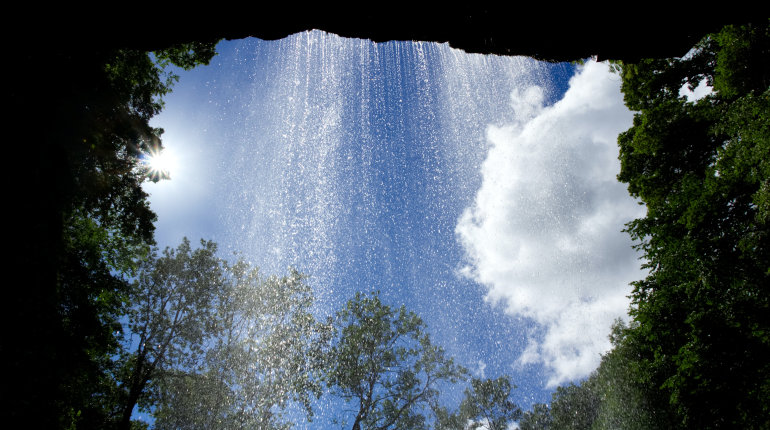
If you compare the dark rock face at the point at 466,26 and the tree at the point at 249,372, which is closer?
the dark rock face at the point at 466,26

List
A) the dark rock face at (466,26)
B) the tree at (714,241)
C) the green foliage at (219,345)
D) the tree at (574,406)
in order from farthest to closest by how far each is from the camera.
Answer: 1. the tree at (574,406)
2. the green foliage at (219,345)
3. the tree at (714,241)
4. the dark rock face at (466,26)

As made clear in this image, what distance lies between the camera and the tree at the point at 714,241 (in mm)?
9250

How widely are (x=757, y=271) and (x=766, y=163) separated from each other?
3.00 m

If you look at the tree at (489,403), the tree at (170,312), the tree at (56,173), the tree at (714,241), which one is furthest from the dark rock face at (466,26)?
the tree at (489,403)

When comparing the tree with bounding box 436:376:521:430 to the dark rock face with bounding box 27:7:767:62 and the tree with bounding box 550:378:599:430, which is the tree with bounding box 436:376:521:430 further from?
the dark rock face with bounding box 27:7:767:62

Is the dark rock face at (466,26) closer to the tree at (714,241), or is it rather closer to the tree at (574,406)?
the tree at (714,241)

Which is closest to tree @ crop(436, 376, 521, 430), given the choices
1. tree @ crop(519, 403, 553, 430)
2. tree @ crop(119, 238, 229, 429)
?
tree @ crop(519, 403, 553, 430)

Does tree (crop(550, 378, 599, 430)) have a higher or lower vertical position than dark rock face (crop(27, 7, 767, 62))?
higher

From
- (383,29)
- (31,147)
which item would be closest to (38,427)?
(31,147)

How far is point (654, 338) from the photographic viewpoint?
11.4 metres

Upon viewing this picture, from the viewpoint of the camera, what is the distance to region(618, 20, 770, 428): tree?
30.3 ft

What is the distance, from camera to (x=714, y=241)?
10.5m

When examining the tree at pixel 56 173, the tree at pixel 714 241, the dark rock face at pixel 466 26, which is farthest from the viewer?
the tree at pixel 714 241

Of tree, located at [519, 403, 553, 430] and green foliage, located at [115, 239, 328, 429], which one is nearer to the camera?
green foliage, located at [115, 239, 328, 429]
